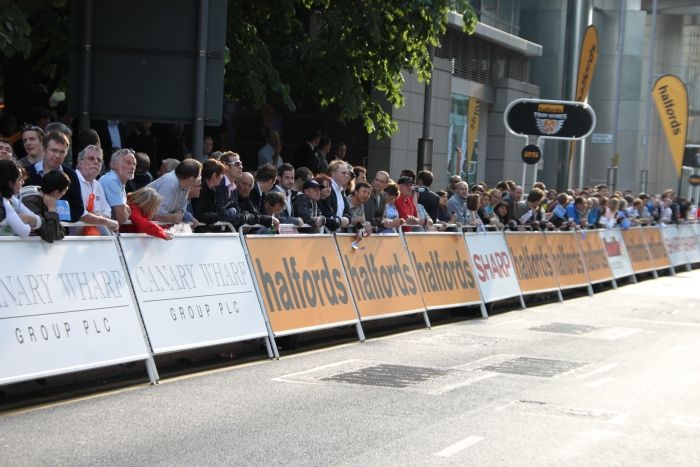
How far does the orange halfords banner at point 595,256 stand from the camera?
76.8 feet

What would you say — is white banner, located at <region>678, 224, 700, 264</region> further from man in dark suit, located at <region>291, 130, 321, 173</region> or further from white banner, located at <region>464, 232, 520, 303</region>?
man in dark suit, located at <region>291, 130, 321, 173</region>

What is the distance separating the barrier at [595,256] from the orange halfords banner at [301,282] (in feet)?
33.6

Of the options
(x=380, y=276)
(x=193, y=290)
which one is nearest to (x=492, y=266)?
(x=380, y=276)

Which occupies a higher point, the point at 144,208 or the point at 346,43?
the point at 346,43

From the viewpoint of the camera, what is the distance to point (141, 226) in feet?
36.5

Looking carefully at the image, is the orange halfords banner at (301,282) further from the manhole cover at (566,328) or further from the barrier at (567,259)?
the barrier at (567,259)

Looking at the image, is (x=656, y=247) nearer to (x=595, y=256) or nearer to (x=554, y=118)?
(x=554, y=118)

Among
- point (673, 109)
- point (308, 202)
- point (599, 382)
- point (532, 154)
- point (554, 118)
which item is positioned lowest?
point (599, 382)

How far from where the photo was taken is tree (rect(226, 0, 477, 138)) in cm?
2098

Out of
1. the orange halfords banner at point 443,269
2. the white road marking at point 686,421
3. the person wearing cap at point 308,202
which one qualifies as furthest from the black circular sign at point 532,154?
the white road marking at point 686,421

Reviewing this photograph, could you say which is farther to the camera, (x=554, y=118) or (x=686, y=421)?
(x=554, y=118)

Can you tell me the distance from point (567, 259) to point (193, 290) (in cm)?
1212

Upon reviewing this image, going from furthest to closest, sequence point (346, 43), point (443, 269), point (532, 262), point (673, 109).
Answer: point (673, 109) → point (346, 43) → point (532, 262) → point (443, 269)

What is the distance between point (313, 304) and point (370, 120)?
34.4 feet
